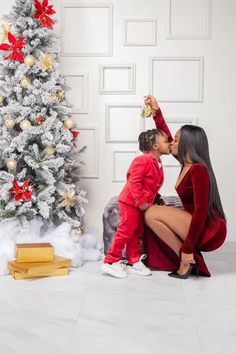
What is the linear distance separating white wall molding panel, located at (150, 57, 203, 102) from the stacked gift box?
1.59 m

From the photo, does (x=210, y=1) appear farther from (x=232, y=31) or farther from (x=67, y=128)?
(x=67, y=128)

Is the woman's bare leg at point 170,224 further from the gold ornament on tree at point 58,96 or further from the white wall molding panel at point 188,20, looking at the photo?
the white wall molding panel at point 188,20

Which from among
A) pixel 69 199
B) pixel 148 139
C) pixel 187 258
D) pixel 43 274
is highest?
pixel 148 139

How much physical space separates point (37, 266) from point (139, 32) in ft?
6.60

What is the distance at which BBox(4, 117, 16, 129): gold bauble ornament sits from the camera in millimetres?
3318

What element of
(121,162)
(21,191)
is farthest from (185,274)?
(121,162)

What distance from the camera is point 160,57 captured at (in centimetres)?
399

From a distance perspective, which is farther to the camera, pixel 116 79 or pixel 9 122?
pixel 116 79

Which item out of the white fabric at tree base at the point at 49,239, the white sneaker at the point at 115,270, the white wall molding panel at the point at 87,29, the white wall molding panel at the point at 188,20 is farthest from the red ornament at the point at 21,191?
the white wall molding panel at the point at 188,20

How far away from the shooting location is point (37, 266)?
→ 9.41 feet

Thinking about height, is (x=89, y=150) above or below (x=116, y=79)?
below

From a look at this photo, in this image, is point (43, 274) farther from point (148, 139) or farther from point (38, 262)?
point (148, 139)

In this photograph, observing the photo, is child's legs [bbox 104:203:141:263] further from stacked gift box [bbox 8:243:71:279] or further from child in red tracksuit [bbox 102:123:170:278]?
stacked gift box [bbox 8:243:71:279]

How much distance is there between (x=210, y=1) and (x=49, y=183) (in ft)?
6.08
